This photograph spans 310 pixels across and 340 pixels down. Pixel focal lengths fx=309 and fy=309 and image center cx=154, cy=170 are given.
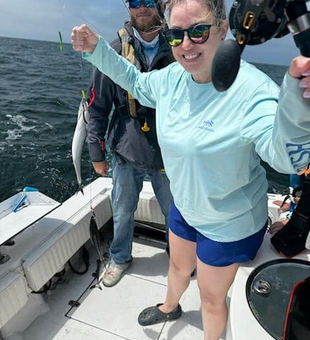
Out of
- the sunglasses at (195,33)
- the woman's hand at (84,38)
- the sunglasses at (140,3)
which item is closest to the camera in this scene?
the sunglasses at (195,33)

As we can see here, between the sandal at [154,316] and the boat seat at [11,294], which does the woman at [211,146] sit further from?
the boat seat at [11,294]

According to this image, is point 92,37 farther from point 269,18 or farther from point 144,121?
point 269,18

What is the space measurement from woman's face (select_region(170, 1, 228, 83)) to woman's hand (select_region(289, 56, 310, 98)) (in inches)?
25.1

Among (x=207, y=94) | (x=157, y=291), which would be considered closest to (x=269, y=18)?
(x=207, y=94)

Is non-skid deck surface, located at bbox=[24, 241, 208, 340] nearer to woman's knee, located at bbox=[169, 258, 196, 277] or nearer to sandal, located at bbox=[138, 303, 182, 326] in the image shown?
sandal, located at bbox=[138, 303, 182, 326]

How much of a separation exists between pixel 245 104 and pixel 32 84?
14283mm

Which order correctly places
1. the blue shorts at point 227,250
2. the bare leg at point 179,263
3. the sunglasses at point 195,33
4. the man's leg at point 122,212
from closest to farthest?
the sunglasses at point 195,33
the blue shorts at point 227,250
the bare leg at point 179,263
the man's leg at point 122,212

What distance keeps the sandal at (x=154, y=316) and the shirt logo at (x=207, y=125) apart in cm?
156

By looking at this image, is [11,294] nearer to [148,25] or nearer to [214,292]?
[214,292]

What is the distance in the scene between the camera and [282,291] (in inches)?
55.4

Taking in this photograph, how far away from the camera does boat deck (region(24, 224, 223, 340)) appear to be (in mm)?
2234

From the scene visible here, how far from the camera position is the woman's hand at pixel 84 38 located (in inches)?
63.9

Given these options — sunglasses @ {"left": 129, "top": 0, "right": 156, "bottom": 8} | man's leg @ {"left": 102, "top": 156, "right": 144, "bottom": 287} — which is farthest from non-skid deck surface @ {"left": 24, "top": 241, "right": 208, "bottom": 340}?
sunglasses @ {"left": 129, "top": 0, "right": 156, "bottom": 8}

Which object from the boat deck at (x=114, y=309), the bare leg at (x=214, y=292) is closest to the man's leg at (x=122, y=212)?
the boat deck at (x=114, y=309)
